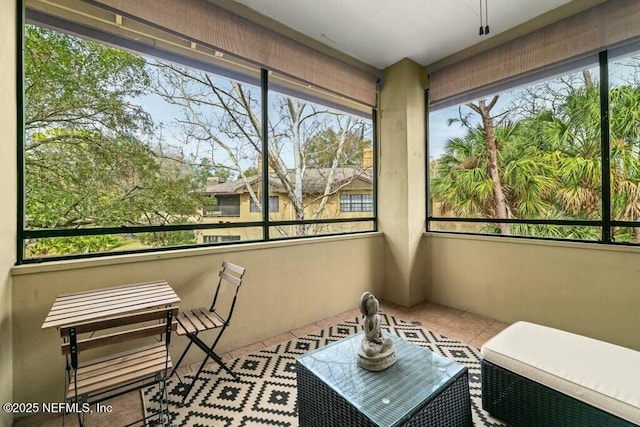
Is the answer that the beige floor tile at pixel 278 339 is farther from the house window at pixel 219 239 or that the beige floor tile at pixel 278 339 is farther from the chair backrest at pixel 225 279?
the house window at pixel 219 239

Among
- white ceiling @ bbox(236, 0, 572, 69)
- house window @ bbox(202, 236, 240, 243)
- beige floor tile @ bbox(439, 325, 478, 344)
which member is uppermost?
white ceiling @ bbox(236, 0, 572, 69)

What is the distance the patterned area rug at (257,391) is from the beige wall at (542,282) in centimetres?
89

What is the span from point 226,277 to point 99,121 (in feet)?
4.98

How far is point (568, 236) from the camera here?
2805 mm

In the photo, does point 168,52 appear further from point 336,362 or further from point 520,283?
point 520,283

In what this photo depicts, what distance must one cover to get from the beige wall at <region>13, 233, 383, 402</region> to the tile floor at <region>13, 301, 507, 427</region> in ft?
0.32

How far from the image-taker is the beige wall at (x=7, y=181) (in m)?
1.63

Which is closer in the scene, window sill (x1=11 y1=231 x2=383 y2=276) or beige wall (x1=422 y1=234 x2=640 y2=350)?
window sill (x1=11 y1=231 x2=383 y2=276)

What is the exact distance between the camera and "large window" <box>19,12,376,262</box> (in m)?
1.97

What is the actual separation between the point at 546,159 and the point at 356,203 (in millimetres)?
2104

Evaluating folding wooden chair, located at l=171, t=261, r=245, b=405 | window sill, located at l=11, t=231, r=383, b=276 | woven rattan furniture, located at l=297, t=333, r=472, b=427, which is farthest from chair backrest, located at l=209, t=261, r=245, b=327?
woven rattan furniture, located at l=297, t=333, r=472, b=427

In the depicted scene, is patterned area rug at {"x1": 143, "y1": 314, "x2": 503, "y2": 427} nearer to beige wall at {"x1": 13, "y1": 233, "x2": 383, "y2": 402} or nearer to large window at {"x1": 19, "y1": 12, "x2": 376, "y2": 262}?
beige wall at {"x1": 13, "y1": 233, "x2": 383, "y2": 402}

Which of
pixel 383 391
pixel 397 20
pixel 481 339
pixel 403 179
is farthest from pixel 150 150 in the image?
pixel 481 339

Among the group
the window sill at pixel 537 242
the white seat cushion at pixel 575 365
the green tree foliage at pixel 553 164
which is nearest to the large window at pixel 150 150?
the window sill at pixel 537 242
